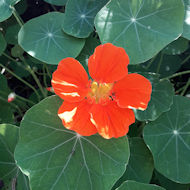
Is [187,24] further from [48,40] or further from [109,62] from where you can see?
[48,40]

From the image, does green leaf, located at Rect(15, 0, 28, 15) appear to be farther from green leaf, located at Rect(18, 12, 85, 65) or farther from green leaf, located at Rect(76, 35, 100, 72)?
green leaf, located at Rect(76, 35, 100, 72)

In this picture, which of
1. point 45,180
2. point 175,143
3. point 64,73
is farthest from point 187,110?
point 45,180

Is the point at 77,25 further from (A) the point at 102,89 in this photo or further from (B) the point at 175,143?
(B) the point at 175,143

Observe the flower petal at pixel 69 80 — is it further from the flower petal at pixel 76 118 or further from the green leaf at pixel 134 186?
the green leaf at pixel 134 186

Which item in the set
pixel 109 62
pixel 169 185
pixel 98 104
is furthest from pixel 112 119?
pixel 169 185

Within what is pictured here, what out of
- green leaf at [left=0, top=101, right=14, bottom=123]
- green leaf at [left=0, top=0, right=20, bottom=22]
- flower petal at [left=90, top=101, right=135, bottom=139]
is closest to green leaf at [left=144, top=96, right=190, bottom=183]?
flower petal at [left=90, top=101, right=135, bottom=139]

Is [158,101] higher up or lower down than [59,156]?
lower down
